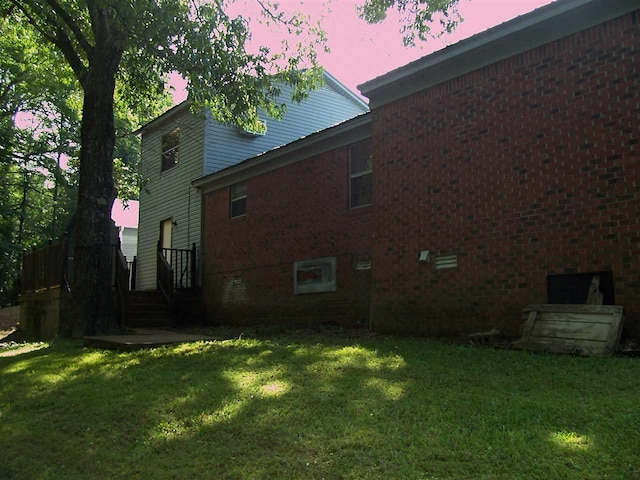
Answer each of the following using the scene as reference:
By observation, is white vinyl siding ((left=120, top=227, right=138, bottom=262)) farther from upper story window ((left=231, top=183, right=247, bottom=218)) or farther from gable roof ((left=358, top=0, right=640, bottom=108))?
gable roof ((left=358, top=0, right=640, bottom=108))

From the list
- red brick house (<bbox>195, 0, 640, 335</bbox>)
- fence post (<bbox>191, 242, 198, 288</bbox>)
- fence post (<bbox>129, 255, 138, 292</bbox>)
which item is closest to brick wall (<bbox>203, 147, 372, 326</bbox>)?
red brick house (<bbox>195, 0, 640, 335</bbox>)

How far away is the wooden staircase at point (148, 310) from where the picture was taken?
45.0 ft

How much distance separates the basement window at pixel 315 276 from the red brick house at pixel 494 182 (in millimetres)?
63

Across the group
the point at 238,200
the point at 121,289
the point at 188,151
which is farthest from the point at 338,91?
the point at 121,289

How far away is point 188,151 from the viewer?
693 inches

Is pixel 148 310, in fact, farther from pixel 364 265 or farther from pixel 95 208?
pixel 364 265

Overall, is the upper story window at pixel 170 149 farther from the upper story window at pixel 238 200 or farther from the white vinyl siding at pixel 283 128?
the upper story window at pixel 238 200

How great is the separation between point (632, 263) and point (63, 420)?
626 centimetres

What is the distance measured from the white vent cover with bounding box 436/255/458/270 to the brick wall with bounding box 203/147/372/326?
223cm

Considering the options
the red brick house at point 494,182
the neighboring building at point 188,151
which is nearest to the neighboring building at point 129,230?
the neighboring building at point 188,151

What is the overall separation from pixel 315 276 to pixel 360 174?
7.90 ft

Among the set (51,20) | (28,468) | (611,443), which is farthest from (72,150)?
(611,443)

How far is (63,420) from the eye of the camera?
185 inches

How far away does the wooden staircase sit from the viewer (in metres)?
13.7
